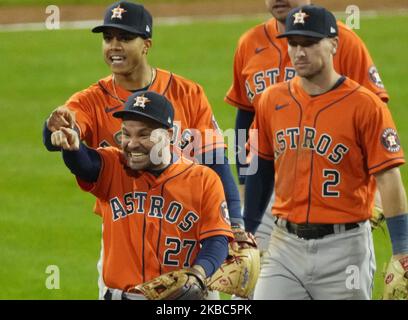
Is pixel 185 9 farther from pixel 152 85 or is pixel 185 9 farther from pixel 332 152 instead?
pixel 332 152

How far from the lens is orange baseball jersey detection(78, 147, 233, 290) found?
6.36m

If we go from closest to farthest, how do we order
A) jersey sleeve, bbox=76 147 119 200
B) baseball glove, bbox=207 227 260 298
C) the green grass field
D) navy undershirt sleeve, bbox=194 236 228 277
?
navy undershirt sleeve, bbox=194 236 228 277
jersey sleeve, bbox=76 147 119 200
baseball glove, bbox=207 227 260 298
the green grass field

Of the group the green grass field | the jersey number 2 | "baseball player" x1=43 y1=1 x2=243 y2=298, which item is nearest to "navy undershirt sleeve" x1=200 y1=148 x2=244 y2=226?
"baseball player" x1=43 y1=1 x2=243 y2=298

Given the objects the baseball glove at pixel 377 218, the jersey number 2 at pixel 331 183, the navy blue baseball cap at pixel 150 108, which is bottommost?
the baseball glove at pixel 377 218

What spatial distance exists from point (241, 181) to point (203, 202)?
1954 mm

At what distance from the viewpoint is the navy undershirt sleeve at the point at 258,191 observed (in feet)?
23.6

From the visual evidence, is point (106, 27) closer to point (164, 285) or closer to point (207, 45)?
point (164, 285)

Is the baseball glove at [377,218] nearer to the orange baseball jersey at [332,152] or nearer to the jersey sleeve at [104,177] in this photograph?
the orange baseball jersey at [332,152]

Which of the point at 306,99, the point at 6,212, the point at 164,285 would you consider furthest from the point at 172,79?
the point at 6,212

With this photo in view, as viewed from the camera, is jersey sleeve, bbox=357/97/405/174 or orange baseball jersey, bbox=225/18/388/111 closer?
jersey sleeve, bbox=357/97/405/174

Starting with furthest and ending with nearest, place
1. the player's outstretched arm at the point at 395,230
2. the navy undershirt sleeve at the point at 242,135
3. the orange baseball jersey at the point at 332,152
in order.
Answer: the navy undershirt sleeve at the point at 242,135 → the orange baseball jersey at the point at 332,152 → the player's outstretched arm at the point at 395,230

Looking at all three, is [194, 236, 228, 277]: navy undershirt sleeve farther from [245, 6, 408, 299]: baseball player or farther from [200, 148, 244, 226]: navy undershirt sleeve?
[200, 148, 244, 226]: navy undershirt sleeve

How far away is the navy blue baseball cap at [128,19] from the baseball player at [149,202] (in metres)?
0.75

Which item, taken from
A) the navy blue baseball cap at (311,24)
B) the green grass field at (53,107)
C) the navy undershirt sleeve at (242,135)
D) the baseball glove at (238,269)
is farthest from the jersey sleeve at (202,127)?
the green grass field at (53,107)
